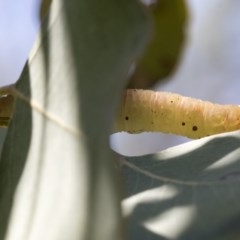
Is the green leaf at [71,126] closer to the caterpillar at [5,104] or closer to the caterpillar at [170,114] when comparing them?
the caterpillar at [5,104]

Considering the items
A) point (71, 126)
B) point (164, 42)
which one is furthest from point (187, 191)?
point (164, 42)

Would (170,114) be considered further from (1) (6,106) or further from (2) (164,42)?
(2) (164,42)

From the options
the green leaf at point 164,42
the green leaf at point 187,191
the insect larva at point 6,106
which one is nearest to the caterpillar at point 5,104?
the insect larva at point 6,106

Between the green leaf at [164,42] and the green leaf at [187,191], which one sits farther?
the green leaf at [164,42]

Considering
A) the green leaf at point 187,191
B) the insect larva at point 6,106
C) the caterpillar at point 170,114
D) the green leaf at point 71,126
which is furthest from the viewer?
the caterpillar at point 170,114

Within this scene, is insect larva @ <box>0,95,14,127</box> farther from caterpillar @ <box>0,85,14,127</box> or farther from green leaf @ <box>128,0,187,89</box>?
green leaf @ <box>128,0,187,89</box>
